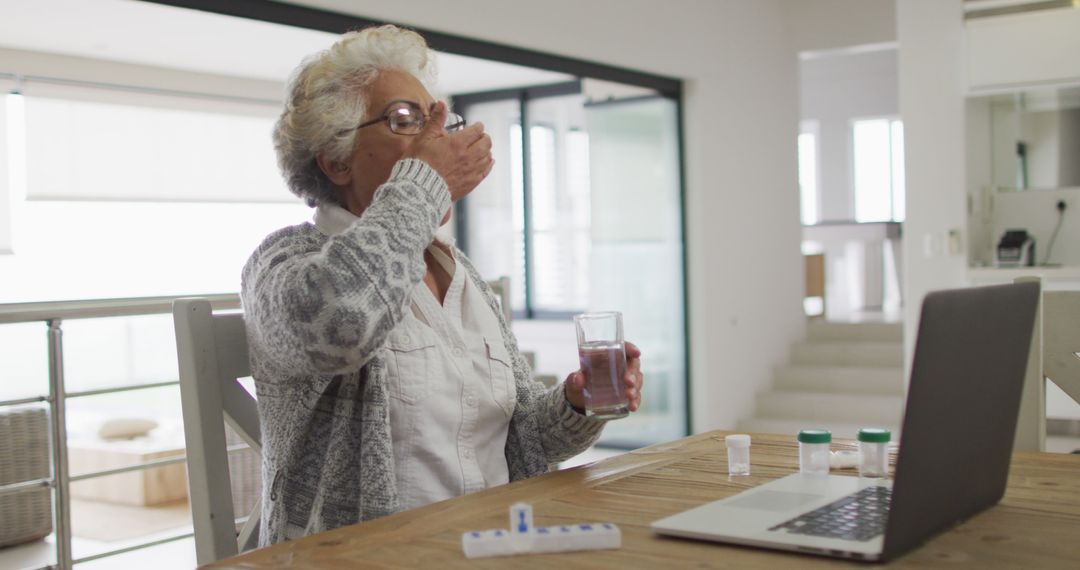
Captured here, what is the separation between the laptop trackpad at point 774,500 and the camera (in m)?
1.04

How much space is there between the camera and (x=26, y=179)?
6.64 metres

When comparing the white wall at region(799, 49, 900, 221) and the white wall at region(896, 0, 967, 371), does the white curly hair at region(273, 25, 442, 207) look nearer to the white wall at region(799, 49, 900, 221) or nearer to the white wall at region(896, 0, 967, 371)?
the white wall at region(896, 0, 967, 371)

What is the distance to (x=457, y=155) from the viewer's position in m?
1.44

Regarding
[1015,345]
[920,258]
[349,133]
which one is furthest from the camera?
[920,258]

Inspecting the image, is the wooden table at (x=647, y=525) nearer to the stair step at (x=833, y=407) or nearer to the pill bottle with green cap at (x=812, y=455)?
the pill bottle with green cap at (x=812, y=455)

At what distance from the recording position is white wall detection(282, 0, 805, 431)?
5.54 meters

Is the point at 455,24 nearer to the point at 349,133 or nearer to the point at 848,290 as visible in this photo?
the point at 349,133

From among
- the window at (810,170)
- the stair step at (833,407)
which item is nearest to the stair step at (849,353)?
the stair step at (833,407)

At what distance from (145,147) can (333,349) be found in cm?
663

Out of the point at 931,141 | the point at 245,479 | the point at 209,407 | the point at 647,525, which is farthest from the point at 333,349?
the point at 931,141

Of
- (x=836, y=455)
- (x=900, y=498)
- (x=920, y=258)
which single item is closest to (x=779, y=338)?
(x=920, y=258)

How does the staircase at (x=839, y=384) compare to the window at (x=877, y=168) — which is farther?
the window at (x=877, y=168)

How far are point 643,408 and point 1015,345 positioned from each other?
5.28 meters

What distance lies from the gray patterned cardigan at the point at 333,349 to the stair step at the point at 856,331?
5852 millimetres
